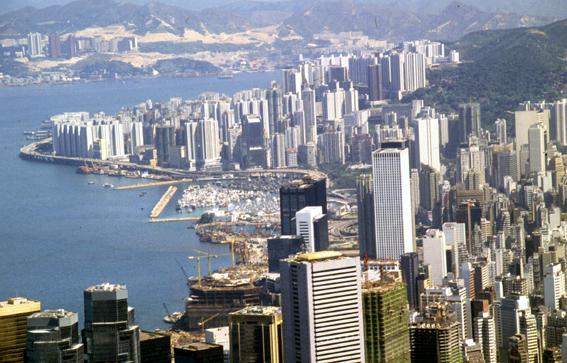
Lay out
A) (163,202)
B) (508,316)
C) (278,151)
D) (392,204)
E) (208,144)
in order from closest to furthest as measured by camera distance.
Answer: (508,316) → (392,204) → (163,202) → (278,151) → (208,144)

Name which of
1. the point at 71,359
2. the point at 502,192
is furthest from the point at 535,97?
the point at 71,359

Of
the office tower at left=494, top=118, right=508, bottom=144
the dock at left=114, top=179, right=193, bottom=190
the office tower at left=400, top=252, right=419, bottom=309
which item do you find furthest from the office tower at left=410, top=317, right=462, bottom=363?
the dock at left=114, top=179, right=193, bottom=190

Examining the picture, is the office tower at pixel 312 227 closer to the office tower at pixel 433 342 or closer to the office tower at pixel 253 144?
the office tower at pixel 433 342

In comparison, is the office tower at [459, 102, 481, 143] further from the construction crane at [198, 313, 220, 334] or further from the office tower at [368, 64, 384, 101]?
the construction crane at [198, 313, 220, 334]

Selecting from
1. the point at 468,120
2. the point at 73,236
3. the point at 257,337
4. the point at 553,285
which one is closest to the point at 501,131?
the point at 468,120

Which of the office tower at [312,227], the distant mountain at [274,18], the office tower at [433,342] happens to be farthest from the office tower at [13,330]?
the distant mountain at [274,18]

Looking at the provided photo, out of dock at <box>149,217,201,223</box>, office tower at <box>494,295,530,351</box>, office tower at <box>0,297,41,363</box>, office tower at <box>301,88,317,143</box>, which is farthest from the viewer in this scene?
office tower at <box>301,88,317,143</box>

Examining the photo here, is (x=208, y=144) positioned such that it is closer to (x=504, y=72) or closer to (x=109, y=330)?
(x=504, y=72)

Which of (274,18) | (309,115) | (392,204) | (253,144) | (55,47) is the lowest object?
(392,204)

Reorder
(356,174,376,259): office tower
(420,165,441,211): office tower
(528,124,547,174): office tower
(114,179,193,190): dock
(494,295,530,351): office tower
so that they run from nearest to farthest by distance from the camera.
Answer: (494,295,530,351): office tower, (356,174,376,259): office tower, (420,165,441,211): office tower, (528,124,547,174): office tower, (114,179,193,190): dock
